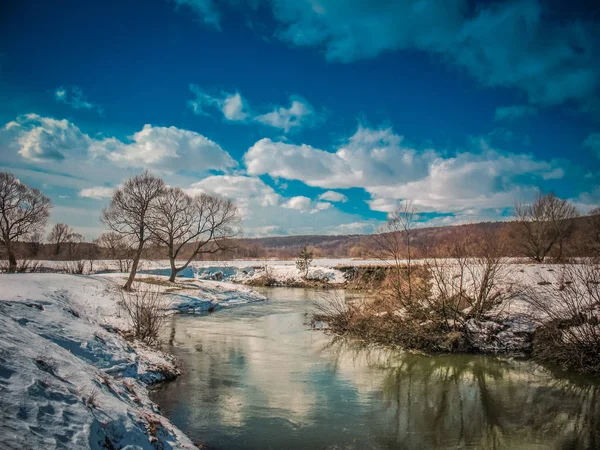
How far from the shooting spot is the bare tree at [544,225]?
28.2 meters

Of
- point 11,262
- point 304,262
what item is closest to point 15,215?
point 11,262

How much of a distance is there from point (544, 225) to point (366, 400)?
2653 centimetres

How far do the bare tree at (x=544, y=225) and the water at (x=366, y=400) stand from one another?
18910 mm

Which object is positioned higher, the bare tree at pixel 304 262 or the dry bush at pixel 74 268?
the bare tree at pixel 304 262

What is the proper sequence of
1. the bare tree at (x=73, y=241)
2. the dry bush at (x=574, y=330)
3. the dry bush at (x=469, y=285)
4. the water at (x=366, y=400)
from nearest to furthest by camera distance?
1. the water at (x=366, y=400)
2. the dry bush at (x=574, y=330)
3. the dry bush at (x=469, y=285)
4. the bare tree at (x=73, y=241)

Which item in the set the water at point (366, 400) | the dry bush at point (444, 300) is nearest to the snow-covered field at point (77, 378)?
the dry bush at point (444, 300)

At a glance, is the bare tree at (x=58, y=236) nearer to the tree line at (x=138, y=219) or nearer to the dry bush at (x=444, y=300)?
the tree line at (x=138, y=219)

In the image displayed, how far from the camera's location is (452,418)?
8.34 meters

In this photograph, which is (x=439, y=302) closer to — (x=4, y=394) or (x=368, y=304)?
(x=368, y=304)

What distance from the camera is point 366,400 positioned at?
9359mm

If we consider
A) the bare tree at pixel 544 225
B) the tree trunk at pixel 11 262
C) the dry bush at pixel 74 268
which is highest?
the bare tree at pixel 544 225

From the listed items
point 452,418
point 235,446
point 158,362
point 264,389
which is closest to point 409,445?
point 452,418

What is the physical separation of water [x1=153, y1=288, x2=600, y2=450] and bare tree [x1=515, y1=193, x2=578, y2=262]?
1891 centimetres

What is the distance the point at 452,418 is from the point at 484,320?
24.6 feet
